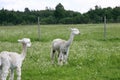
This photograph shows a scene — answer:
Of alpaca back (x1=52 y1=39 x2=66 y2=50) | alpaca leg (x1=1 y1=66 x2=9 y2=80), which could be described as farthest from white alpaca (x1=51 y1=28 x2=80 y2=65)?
alpaca leg (x1=1 y1=66 x2=9 y2=80)

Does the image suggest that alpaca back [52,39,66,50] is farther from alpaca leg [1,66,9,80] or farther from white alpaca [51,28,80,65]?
alpaca leg [1,66,9,80]

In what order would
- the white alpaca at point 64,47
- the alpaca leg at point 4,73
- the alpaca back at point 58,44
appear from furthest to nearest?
the alpaca back at point 58,44
the white alpaca at point 64,47
the alpaca leg at point 4,73

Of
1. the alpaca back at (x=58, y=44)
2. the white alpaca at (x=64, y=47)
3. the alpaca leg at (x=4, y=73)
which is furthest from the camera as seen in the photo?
the alpaca back at (x=58, y=44)

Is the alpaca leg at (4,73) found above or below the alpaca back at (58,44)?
below

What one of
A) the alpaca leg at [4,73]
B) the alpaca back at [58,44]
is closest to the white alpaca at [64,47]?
the alpaca back at [58,44]

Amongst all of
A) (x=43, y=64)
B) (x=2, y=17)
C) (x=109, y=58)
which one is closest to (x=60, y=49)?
(x=43, y=64)

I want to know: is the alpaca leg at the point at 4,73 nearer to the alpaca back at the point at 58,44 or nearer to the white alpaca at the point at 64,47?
the white alpaca at the point at 64,47

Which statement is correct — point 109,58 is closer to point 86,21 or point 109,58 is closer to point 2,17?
point 86,21

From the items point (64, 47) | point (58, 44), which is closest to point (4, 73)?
point (64, 47)

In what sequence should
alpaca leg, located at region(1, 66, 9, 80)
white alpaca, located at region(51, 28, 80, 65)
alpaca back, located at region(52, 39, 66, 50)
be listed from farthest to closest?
alpaca back, located at region(52, 39, 66, 50) → white alpaca, located at region(51, 28, 80, 65) → alpaca leg, located at region(1, 66, 9, 80)

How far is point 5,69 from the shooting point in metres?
9.28

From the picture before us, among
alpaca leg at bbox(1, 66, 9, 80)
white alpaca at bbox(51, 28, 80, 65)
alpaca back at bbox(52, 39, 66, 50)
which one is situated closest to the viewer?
alpaca leg at bbox(1, 66, 9, 80)

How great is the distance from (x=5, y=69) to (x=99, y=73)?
3.72 meters

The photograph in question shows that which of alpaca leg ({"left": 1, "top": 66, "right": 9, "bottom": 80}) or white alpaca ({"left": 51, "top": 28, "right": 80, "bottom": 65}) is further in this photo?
white alpaca ({"left": 51, "top": 28, "right": 80, "bottom": 65})
